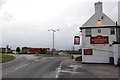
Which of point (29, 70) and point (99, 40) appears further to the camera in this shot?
point (99, 40)

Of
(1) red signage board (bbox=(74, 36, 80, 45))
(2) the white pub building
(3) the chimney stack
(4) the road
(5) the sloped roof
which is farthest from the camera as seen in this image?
(1) red signage board (bbox=(74, 36, 80, 45))

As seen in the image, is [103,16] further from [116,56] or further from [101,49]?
[116,56]

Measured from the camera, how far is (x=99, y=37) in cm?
3575

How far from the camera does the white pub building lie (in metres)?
35.1

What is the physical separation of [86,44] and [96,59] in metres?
2.74

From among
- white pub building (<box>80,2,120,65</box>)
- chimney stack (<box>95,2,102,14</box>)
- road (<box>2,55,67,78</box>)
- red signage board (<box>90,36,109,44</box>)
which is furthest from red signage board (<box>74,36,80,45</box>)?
road (<box>2,55,67,78</box>)

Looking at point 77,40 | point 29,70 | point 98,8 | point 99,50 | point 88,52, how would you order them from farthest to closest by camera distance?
point 77,40, point 98,8, point 88,52, point 99,50, point 29,70

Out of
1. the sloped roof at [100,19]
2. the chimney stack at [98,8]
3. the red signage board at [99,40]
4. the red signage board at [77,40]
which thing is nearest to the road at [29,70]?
the red signage board at [99,40]

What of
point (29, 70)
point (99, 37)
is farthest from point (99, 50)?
point (29, 70)

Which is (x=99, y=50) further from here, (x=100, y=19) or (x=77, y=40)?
(x=77, y=40)

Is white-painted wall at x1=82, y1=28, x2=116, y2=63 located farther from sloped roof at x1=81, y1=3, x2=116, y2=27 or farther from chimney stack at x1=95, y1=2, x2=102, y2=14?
chimney stack at x1=95, y1=2, x2=102, y2=14

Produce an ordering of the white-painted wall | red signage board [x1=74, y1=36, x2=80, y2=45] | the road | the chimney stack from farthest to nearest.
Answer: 1. red signage board [x1=74, y1=36, x2=80, y2=45]
2. the chimney stack
3. the white-painted wall
4. the road

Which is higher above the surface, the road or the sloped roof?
the sloped roof

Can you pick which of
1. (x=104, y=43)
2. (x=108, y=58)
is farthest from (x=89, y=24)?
(x=108, y=58)
